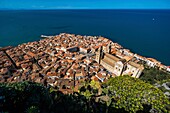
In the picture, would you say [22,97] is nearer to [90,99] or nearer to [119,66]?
[90,99]

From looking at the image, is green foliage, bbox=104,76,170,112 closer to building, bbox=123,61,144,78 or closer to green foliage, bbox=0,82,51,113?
green foliage, bbox=0,82,51,113

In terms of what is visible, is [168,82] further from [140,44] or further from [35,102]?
[140,44]

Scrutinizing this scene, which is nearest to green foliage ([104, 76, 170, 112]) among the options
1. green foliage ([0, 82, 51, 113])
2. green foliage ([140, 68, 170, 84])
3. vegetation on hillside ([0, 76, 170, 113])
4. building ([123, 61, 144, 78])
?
vegetation on hillside ([0, 76, 170, 113])

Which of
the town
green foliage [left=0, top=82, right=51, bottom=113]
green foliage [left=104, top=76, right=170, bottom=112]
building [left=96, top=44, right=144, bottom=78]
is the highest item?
green foliage [left=0, top=82, right=51, bottom=113]

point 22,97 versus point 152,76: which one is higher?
point 22,97

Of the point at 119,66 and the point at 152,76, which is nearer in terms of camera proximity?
the point at 152,76

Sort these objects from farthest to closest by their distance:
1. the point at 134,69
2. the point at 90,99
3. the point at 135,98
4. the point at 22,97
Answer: the point at 134,69 < the point at 90,99 < the point at 135,98 < the point at 22,97

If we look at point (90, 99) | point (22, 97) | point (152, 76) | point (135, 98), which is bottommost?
point (152, 76)

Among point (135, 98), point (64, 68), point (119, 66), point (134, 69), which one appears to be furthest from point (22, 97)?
point (134, 69)

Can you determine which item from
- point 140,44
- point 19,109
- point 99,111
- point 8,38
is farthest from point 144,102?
point 8,38
